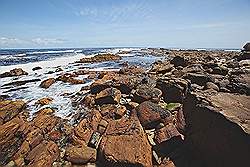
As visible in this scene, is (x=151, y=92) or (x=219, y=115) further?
(x=151, y=92)

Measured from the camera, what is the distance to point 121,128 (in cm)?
902

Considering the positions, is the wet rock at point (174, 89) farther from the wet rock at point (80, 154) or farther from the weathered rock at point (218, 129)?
the wet rock at point (80, 154)

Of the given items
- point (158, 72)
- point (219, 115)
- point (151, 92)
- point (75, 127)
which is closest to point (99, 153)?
point (75, 127)

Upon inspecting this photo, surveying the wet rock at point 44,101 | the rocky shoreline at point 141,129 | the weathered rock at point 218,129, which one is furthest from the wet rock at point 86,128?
the weathered rock at point 218,129

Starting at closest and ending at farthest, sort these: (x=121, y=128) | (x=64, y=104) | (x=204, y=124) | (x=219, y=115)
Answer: (x=219, y=115)
(x=204, y=124)
(x=121, y=128)
(x=64, y=104)

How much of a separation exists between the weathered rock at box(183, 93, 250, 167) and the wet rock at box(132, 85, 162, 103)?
3.67m

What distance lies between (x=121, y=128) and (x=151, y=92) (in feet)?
13.3

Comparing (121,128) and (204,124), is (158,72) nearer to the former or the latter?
(121,128)

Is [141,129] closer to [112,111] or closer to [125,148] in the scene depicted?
[125,148]

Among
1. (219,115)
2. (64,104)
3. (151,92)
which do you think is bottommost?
(64,104)

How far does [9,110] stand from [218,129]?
10.1 metres

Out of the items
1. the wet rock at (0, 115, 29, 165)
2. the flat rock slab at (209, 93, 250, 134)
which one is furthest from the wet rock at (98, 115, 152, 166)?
the wet rock at (0, 115, 29, 165)

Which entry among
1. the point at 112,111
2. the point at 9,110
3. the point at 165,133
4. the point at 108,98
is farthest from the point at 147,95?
the point at 9,110

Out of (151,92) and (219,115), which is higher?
(219,115)
